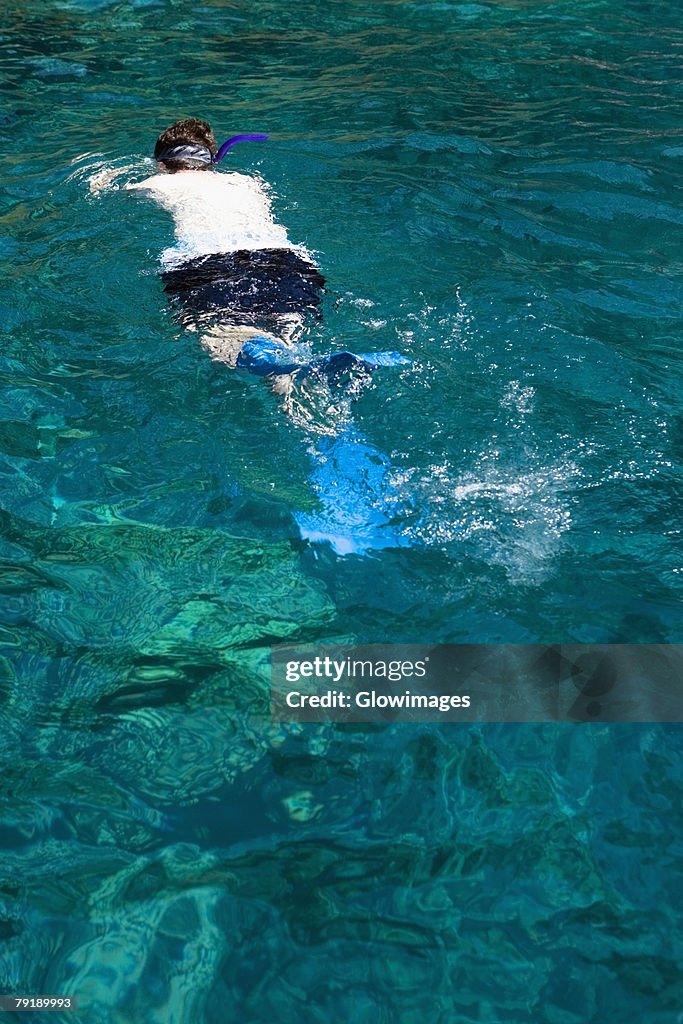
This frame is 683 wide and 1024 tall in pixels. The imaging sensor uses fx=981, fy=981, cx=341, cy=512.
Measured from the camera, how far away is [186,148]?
614 centimetres

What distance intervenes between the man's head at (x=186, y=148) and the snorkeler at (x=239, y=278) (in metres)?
0.07

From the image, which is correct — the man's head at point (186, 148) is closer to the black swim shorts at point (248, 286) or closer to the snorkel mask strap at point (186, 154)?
the snorkel mask strap at point (186, 154)

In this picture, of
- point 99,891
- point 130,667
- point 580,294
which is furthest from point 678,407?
point 99,891

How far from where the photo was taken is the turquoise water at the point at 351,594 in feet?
7.57

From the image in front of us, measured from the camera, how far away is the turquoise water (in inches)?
90.9

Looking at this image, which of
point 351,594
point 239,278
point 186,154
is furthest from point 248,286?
point 351,594

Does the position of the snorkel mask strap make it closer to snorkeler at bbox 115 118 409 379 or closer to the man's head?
the man's head

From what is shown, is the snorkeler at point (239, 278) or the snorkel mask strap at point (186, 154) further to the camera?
the snorkel mask strap at point (186, 154)

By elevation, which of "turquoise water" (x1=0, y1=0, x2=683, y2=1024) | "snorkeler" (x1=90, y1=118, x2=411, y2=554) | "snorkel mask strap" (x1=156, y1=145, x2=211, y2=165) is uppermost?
"snorkel mask strap" (x1=156, y1=145, x2=211, y2=165)

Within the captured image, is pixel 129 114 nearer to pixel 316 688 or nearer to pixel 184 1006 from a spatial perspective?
pixel 316 688

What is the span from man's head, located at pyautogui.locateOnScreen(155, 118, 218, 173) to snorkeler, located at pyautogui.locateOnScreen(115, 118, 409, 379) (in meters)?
0.07

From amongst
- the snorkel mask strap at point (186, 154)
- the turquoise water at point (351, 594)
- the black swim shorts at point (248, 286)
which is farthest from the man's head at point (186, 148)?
the black swim shorts at point (248, 286)

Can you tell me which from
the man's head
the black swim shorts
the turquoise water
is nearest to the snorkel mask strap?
the man's head

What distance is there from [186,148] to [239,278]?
186cm
